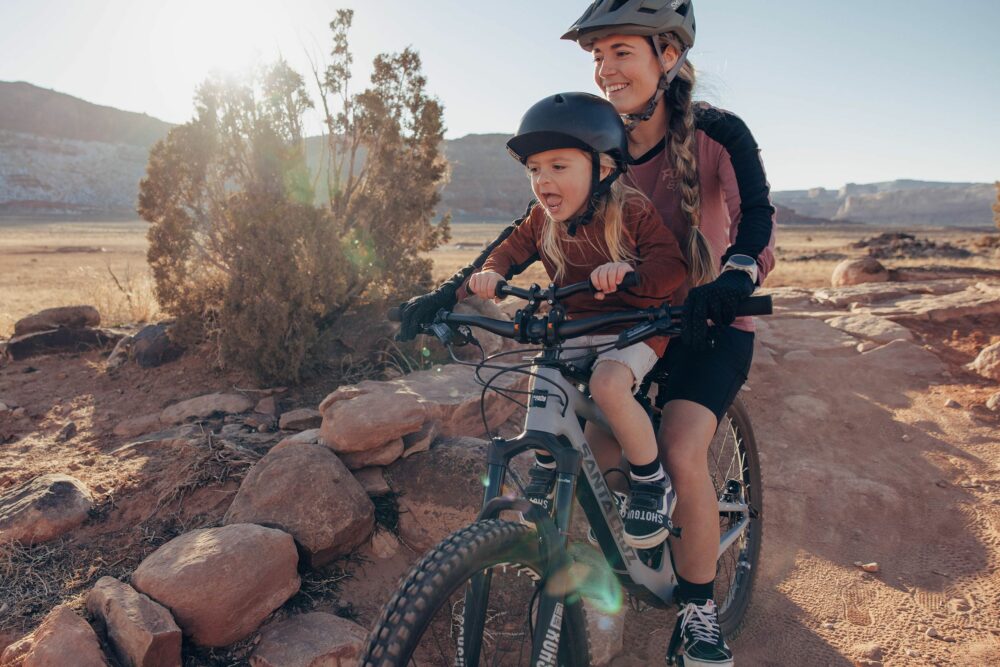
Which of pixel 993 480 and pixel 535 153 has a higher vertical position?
pixel 535 153

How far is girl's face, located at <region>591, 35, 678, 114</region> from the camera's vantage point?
9.61ft

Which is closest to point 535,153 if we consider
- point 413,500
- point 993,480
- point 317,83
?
point 413,500

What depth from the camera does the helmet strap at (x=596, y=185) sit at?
2459 millimetres

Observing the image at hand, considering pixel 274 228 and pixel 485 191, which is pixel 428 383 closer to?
pixel 274 228

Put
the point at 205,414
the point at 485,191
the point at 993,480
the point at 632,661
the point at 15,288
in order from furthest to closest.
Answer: the point at 485,191, the point at 15,288, the point at 205,414, the point at 993,480, the point at 632,661

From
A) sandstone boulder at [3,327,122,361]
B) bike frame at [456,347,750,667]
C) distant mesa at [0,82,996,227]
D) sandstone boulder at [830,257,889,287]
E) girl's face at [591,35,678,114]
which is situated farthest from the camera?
distant mesa at [0,82,996,227]

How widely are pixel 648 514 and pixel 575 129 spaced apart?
4.71 feet

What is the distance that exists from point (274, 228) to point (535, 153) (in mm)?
4260

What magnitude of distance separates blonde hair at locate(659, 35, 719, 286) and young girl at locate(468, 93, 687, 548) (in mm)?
269

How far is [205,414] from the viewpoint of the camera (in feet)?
17.1

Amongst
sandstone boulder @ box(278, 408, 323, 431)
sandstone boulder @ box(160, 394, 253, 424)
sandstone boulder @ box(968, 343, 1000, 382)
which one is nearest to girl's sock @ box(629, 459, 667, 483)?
sandstone boulder @ box(278, 408, 323, 431)

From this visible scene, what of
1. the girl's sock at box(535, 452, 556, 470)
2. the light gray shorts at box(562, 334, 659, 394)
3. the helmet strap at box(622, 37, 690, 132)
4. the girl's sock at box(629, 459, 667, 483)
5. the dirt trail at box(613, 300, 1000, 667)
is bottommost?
the dirt trail at box(613, 300, 1000, 667)

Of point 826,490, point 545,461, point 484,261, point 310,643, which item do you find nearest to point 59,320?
point 310,643

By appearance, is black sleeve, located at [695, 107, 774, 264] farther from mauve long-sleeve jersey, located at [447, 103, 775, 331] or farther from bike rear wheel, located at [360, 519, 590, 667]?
bike rear wheel, located at [360, 519, 590, 667]
